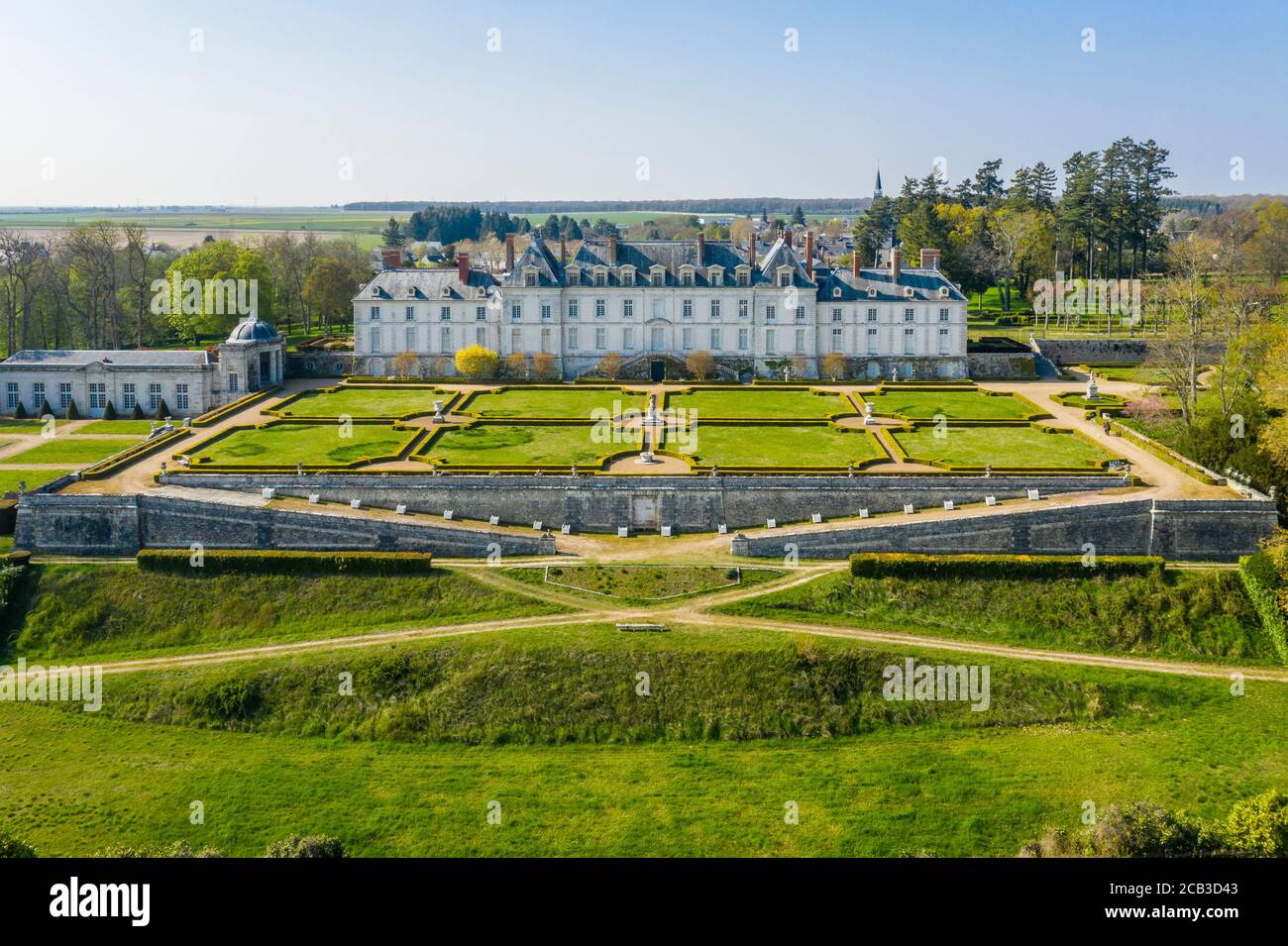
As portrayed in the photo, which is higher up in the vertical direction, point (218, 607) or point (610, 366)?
point (610, 366)

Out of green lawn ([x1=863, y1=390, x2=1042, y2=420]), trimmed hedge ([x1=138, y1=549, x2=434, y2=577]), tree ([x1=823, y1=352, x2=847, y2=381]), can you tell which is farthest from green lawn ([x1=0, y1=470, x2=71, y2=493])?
tree ([x1=823, y1=352, x2=847, y2=381])

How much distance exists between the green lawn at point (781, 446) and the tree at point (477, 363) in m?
15.0

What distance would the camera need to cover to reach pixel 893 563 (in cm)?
3622

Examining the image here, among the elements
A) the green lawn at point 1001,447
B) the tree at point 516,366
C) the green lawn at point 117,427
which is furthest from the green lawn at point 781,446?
the green lawn at point 117,427

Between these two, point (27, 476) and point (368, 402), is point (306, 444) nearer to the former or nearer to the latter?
point (368, 402)

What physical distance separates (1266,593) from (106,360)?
2036 inches

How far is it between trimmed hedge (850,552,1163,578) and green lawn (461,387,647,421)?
700 inches

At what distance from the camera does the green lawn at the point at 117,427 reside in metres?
53.9

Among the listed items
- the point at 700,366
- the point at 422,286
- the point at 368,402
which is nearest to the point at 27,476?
the point at 368,402

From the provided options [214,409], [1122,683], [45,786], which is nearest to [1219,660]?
[1122,683]

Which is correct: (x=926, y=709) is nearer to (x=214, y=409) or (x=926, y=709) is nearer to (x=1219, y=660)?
(x=1219, y=660)

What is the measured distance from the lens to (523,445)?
4641cm

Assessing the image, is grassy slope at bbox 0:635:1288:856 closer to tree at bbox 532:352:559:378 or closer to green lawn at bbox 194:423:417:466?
green lawn at bbox 194:423:417:466
